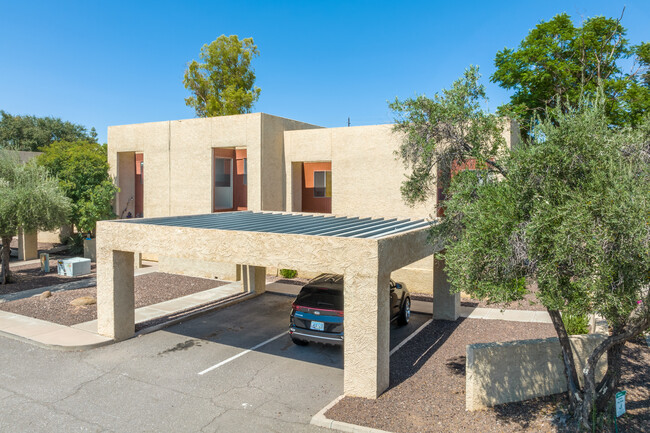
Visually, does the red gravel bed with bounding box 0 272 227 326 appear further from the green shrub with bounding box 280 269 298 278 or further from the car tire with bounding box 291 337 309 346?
the car tire with bounding box 291 337 309 346

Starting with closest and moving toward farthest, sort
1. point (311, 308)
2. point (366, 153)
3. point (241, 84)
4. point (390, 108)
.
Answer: point (390, 108) → point (311, 308) → point (366, 153) → point (241, 84)

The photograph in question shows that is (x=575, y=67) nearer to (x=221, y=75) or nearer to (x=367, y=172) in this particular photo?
(x=367, y=172)

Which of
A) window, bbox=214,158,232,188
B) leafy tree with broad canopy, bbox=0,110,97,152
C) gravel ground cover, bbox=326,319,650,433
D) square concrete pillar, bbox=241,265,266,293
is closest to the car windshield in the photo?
gravel ground cover, bbox=326,319,650,433

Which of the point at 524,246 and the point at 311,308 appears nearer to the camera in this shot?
the point at 524,246

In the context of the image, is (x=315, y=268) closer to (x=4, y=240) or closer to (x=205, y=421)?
(x=205, y=421)

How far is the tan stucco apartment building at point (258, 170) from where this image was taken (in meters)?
18.7

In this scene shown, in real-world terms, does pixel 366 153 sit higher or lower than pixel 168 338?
higher

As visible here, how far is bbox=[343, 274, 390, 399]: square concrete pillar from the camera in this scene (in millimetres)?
8070

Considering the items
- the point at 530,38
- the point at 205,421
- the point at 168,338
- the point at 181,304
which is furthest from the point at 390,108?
the point at 530,38

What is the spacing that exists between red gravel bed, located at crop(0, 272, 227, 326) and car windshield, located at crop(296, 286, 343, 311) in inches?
276

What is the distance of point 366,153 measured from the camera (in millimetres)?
19016

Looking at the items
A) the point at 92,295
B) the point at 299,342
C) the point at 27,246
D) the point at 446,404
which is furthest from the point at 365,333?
the point at 27,246

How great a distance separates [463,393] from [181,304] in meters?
10.4

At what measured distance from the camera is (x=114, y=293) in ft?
37.4
